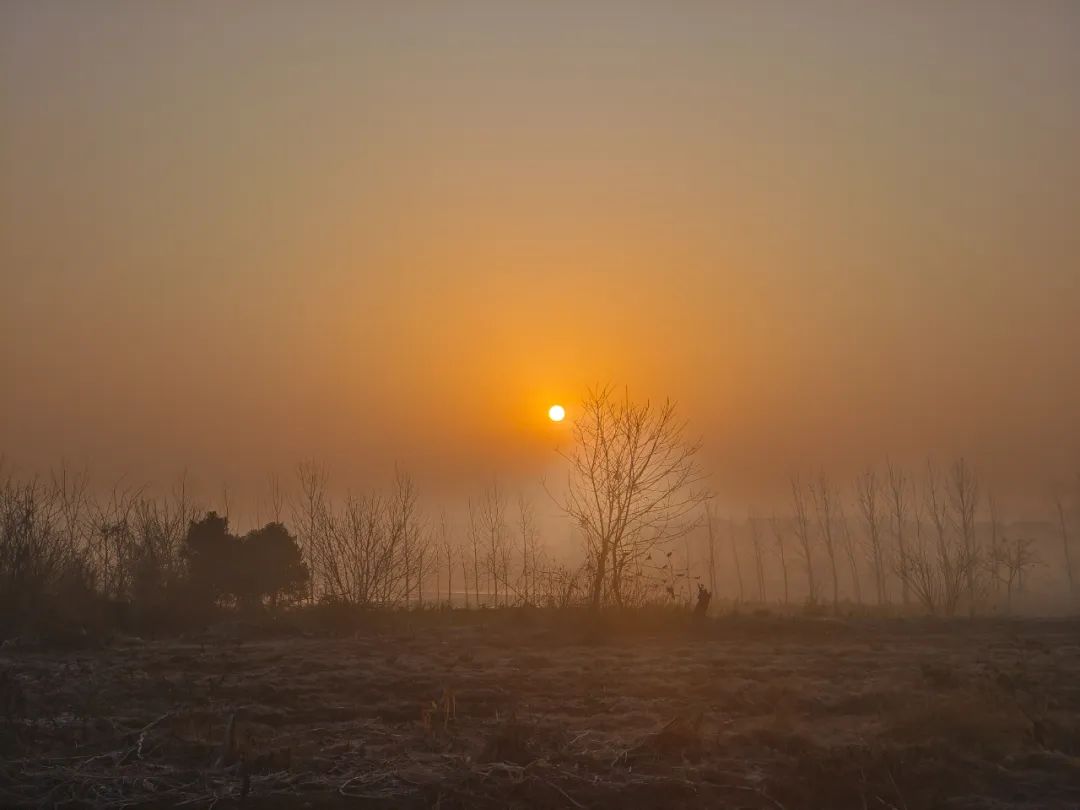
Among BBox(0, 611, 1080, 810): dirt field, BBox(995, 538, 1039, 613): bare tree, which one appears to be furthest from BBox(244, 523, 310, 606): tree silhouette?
BBox(995, 538, 1039, 613): bare tree

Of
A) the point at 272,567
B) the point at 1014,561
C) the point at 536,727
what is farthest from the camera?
the point at 1014,561

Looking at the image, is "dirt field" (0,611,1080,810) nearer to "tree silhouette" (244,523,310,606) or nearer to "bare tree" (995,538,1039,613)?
"tree silhouette" (244,523,310,606)

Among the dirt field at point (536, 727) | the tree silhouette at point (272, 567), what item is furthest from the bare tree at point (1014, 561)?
the dirt field at point (536, 727)

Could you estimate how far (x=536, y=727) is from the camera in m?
8.00

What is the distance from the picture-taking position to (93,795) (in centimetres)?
617

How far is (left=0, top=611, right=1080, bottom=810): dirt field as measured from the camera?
6348 millimetres

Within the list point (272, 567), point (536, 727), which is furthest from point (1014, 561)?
point (536, 727)

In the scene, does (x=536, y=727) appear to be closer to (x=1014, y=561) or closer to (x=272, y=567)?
(x=272, y=567)

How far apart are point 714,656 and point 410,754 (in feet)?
24.4

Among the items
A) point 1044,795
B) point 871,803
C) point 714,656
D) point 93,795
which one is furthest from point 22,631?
point 1044,795

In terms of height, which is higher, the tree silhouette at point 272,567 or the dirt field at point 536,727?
the tree silhouette at point 272,567

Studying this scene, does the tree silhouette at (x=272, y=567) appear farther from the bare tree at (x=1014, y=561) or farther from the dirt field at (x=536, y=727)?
the bare tree at (x=1014, y=561)

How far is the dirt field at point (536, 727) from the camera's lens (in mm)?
6348

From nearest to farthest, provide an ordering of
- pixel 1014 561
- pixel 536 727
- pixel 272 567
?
pixel 536 727, pixel 272 567, pixel 1014 561
